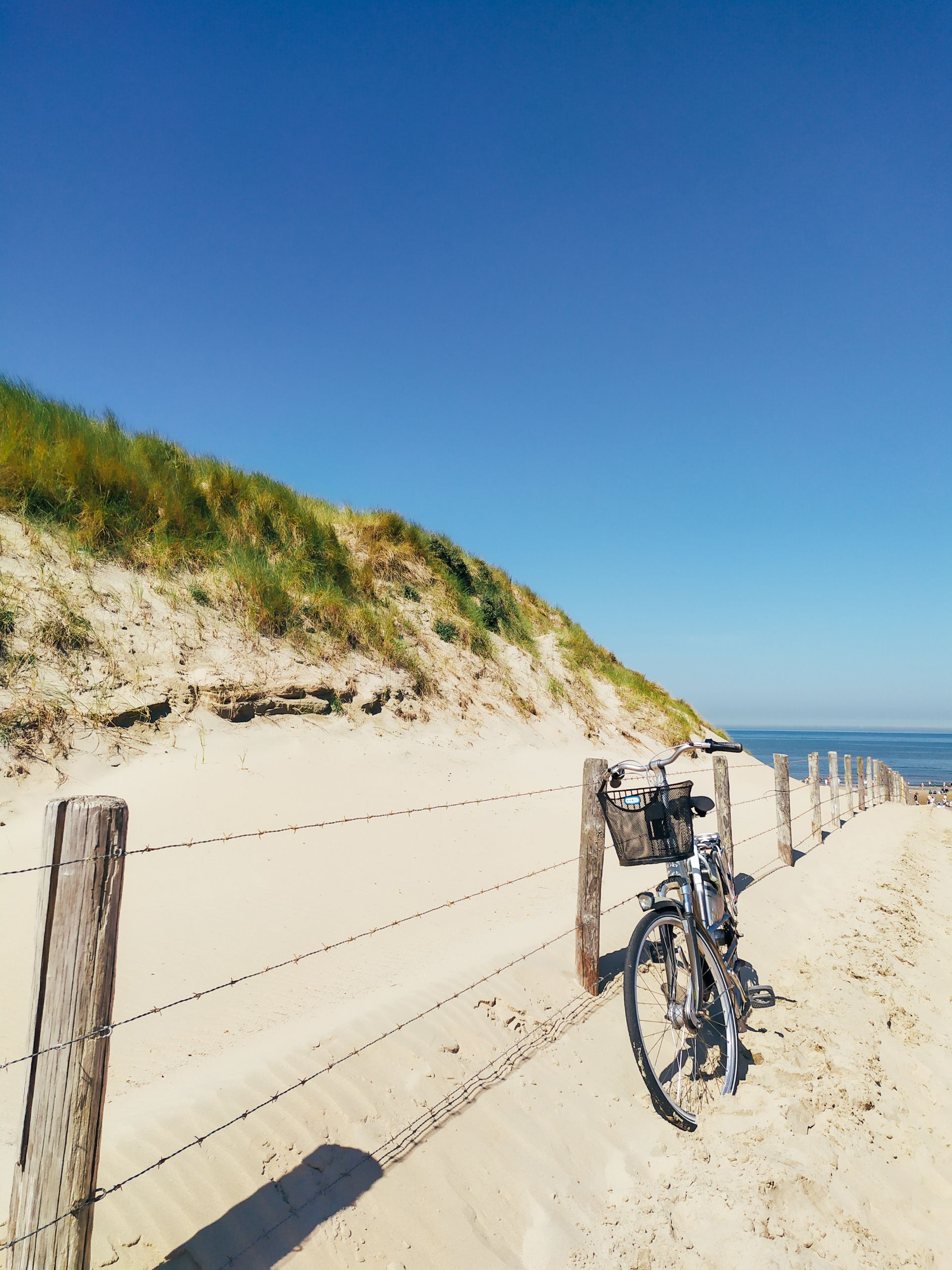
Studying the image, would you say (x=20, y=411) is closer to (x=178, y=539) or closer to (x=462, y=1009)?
(x=178, y=539)

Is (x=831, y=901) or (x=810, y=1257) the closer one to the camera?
(x=810, y=1257)

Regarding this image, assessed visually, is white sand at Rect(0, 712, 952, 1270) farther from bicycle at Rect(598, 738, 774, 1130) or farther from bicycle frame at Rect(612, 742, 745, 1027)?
bicycle frame at Rect(612, 742, 745, 1027)

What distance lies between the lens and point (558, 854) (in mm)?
9180

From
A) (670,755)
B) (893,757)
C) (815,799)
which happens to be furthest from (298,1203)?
(893,757)

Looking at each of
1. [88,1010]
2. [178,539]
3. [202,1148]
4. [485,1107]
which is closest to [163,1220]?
[202,1148]

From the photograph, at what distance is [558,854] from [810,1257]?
20.8 ft

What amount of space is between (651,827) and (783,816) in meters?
A: 6.66

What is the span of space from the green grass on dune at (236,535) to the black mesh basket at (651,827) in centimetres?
791

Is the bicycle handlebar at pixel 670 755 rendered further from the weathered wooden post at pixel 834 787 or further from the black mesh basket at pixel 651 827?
the weathered wooden post at pixel 834 787

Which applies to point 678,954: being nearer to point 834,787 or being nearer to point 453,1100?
point 453,1100

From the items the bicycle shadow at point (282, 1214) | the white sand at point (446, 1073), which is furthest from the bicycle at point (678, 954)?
the bicycle shadow at point (282, 1214)

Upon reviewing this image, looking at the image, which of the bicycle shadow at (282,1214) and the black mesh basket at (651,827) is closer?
the bicycle shadow at (282,1214)

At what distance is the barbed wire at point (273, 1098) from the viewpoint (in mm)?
2076

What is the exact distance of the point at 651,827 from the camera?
389 centimetres
